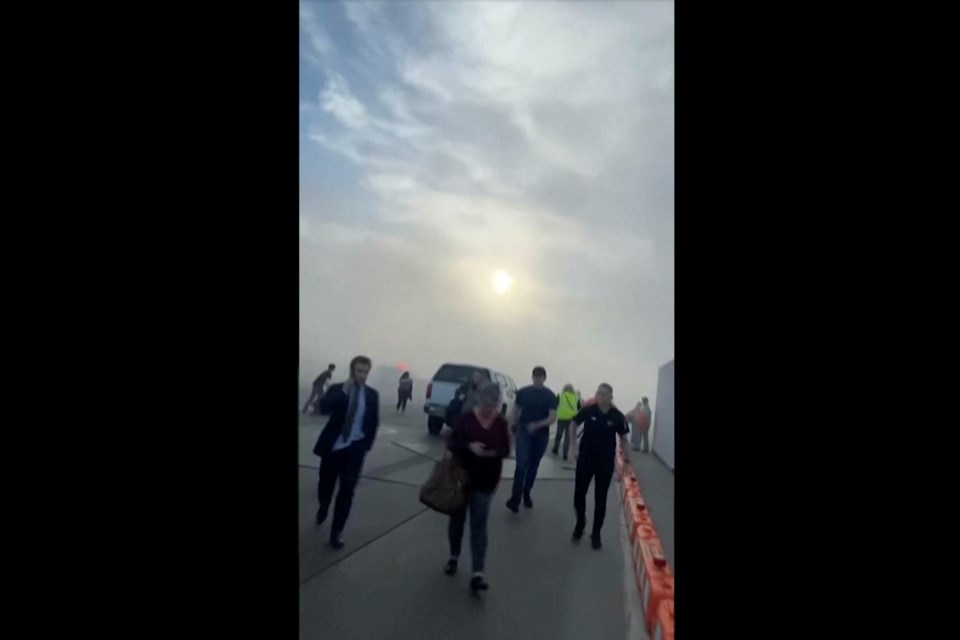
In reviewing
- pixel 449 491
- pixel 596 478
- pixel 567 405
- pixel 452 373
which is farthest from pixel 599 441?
pixel 452 373

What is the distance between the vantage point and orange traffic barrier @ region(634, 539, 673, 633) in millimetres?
3521

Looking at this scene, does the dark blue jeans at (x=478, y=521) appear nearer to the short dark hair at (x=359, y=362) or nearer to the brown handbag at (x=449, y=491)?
the brown handbag at (x=449, y=491)

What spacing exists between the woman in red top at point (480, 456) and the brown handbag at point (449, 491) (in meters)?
0.06

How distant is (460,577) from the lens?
4383mm

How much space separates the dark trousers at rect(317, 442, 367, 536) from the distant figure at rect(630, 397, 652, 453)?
22.3ft

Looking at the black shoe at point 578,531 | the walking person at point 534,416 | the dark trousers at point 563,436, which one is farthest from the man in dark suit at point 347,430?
the dark trousers at point 563,436

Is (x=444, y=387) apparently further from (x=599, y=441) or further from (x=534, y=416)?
(x=599, y=441)

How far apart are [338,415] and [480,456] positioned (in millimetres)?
1377

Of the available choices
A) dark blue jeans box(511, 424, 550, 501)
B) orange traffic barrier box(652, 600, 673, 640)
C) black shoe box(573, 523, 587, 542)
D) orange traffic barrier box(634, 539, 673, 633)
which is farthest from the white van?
orange traffic barrier box(652, 600, 673, 640)

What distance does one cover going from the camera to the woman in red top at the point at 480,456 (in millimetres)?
4098

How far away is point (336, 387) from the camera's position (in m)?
4.56

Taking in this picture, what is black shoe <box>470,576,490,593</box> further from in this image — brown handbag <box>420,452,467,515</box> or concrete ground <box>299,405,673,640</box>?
brown handbag <box>420,452,467,515</box>
